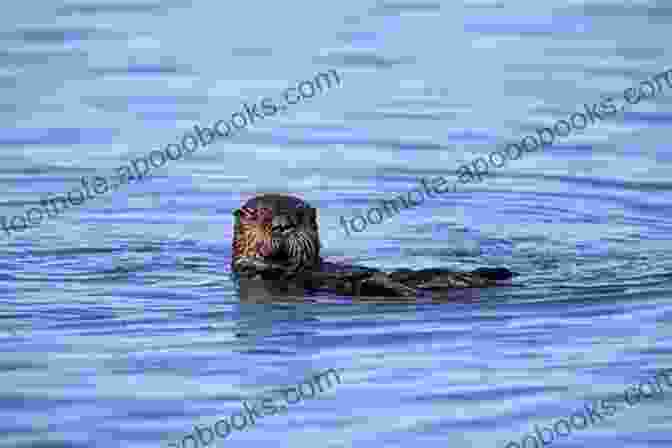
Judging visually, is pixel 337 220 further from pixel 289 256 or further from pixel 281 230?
pixel 281 230

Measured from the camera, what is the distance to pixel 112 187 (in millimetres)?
18906

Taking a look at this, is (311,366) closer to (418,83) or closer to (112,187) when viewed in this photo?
(112,187)

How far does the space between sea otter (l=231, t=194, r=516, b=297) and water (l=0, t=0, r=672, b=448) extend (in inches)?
8.9

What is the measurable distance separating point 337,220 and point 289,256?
2.92 metres

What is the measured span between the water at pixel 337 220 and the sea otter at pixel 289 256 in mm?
225

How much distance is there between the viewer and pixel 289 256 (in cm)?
1480

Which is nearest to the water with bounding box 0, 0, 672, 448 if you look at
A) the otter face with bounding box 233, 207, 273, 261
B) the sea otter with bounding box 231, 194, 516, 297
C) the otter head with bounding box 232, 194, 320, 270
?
the sea otter with bounding box 231, 194, 516, 297

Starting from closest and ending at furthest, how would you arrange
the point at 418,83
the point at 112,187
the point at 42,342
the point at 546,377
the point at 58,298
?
the point at 546,377, the point at 42,342, the point at 58,298, the point at 112,187, the point at 418,83

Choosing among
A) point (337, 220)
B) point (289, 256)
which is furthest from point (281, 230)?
point (337, 220)

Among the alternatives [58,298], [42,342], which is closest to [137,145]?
[58,298]

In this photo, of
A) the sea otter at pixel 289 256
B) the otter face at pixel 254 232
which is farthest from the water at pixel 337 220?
the otter face at pixel 254 232

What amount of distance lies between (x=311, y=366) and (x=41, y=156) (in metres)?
8.15

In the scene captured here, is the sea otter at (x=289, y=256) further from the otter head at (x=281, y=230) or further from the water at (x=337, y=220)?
the water at (x=337, y=220)

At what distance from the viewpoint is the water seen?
11.8 metres
